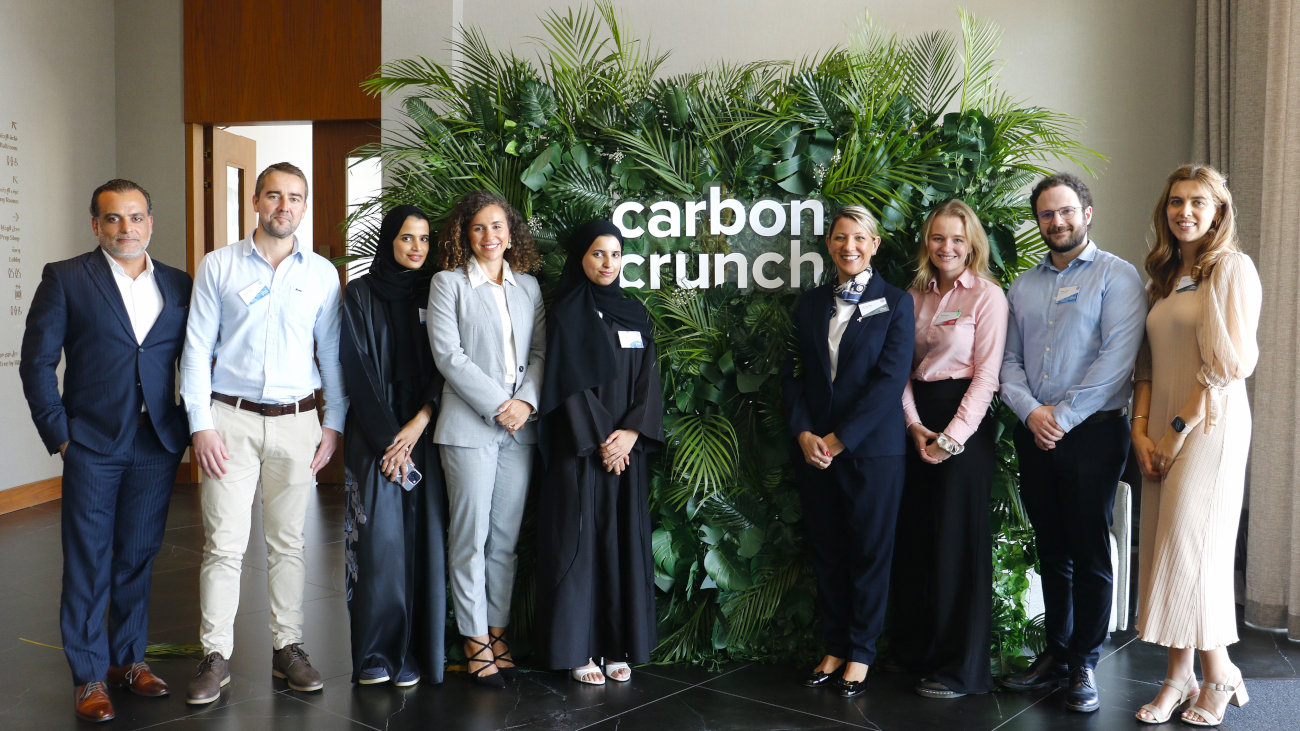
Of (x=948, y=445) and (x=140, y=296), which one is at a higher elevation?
(x=140, y=296)

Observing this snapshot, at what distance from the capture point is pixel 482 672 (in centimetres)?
345

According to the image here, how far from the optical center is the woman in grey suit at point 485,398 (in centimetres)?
333

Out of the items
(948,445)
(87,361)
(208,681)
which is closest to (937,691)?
(948,445)

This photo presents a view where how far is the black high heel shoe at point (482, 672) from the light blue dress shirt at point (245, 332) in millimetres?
1097

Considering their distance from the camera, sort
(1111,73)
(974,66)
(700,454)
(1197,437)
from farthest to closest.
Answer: (1111,73)
(974,66)
(700,454)
(1197,437)

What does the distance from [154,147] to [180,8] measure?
1.10m

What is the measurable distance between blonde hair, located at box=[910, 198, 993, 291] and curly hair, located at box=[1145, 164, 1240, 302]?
533 mm

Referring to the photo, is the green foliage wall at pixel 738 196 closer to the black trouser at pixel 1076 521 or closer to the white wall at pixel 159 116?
the black trouser at pixel 1076 521

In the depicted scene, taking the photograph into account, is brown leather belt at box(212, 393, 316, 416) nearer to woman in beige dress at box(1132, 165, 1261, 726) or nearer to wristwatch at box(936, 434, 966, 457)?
wristwatch at box(936, 434, 966, 457)

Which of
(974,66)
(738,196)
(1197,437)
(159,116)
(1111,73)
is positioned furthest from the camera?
(159,116)

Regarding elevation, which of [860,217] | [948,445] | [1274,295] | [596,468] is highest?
[860,217]

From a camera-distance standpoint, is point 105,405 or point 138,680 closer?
point 105,405

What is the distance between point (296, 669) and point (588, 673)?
103cm

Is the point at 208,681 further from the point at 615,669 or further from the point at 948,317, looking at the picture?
the point at 948,317
